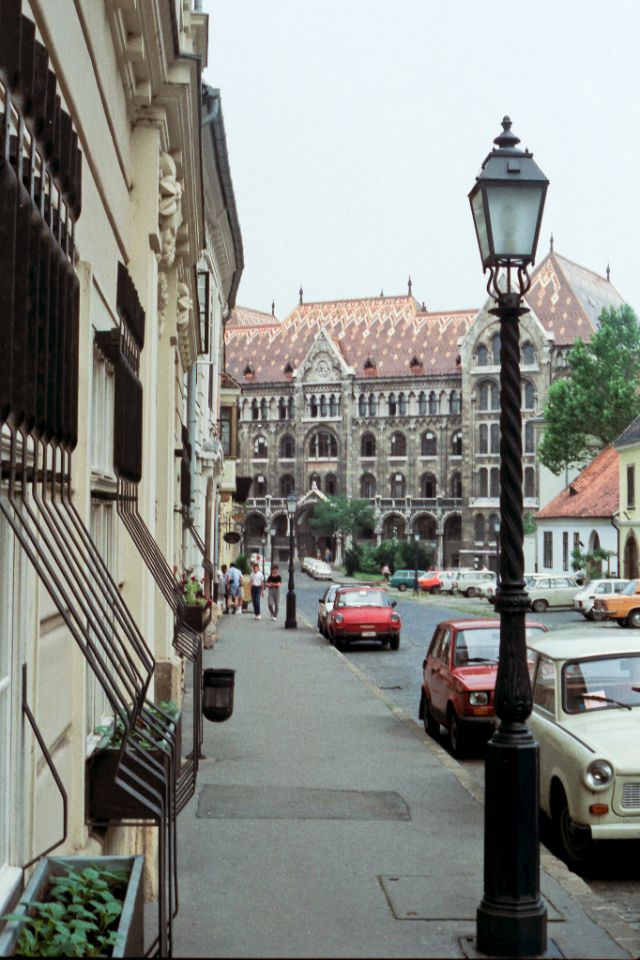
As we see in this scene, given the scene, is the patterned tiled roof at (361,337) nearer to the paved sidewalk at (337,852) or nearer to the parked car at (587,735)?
the paved sidewalk at (337,852)

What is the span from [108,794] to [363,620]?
26189 millimetres

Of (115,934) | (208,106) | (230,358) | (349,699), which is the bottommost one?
(349,699)

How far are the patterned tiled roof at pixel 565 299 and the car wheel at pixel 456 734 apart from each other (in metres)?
91.5

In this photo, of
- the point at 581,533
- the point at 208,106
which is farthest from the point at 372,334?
the point at 208,106

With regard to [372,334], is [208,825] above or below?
below

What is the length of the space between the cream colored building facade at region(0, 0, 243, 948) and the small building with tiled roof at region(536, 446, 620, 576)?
2107 inches

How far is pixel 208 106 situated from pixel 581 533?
50.7 m

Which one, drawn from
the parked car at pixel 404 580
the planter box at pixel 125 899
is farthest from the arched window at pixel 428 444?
the planter box at pixel 125 899

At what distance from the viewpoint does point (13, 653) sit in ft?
12.6

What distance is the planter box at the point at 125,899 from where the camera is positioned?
3.34 metres

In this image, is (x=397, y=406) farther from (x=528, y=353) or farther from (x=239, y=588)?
(x=239, y=588)

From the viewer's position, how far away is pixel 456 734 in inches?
551

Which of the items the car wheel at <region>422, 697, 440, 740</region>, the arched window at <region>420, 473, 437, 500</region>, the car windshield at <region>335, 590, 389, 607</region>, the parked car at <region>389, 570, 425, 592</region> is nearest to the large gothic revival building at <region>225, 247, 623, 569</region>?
the arched window at <region>420, 473, 437, 500</region>

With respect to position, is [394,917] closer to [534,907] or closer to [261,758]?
[534,907]
